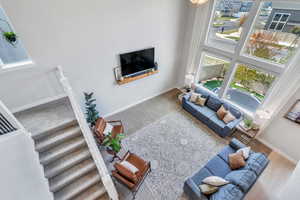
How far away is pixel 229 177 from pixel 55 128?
11.3ft

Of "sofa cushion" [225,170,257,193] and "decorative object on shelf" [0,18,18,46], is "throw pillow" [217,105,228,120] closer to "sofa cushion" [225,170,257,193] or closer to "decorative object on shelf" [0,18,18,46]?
"sofa cushion" [225,170,257,193]

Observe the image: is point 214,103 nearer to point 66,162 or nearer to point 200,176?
point 200,176

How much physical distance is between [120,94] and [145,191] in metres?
2.80

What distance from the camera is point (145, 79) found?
497 cm

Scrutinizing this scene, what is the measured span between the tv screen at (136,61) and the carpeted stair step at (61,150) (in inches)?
87.3

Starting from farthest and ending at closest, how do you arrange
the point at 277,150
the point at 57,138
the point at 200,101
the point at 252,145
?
the point at 200,101, the point at 252,145, the point at 277,150, the point at 57,138

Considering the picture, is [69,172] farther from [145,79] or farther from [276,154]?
[276,154]

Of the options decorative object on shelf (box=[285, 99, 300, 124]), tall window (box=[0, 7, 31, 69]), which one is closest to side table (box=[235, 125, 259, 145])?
decorative object on shelf (box=[285, 99, 300, 124])

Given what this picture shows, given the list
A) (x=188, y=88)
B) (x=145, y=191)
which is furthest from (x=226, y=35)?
(x=145, y=191)

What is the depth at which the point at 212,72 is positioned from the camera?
519cm

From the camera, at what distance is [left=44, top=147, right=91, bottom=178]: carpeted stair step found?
2.56m

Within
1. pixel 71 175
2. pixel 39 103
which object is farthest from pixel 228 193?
pixel 39 103

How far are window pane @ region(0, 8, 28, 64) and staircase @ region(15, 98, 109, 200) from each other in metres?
1.18

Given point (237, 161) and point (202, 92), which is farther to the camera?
point (202, 92)
